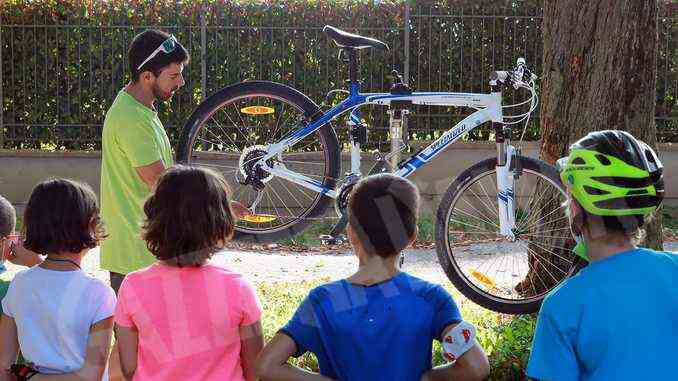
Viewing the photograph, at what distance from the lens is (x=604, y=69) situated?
5055 millimetres

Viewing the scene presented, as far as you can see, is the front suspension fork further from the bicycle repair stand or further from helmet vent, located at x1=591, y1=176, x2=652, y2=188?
helmet vent, located at x1=591, y1=176, x2=652, y2=188

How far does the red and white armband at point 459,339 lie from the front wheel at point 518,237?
7.06 ft

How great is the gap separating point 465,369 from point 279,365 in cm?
53

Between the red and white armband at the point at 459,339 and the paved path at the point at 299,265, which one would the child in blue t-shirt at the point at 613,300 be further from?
the paved path at the point at 299,265

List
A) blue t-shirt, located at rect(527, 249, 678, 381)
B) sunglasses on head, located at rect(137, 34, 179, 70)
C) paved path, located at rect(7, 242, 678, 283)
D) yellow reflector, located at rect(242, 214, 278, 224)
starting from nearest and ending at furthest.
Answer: blue t-shirt, located at rect(527, 249, 678, 381) → sunglasses on head, located at rect(137, 34, 179, 70) → yellow reflector, located at rect(242, 214, 278, 224) → paved path, located at rect(7, 242, 678, 283)

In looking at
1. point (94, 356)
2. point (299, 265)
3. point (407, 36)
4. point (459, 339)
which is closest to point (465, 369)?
point (459, 339)

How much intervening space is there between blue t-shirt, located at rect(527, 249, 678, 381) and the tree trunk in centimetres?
249

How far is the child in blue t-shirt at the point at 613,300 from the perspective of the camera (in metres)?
2.63

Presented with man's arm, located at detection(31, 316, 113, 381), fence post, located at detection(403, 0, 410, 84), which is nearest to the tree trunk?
man's arm, located at detection(31, 316, 113, 381)

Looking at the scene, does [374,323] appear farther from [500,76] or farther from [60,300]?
[500,76]

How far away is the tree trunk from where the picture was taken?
5.02 metres

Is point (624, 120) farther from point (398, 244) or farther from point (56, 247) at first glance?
point (56, 247)

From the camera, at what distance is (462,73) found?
10164 millimetres

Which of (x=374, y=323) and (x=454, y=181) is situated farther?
(x=454, y=181)
